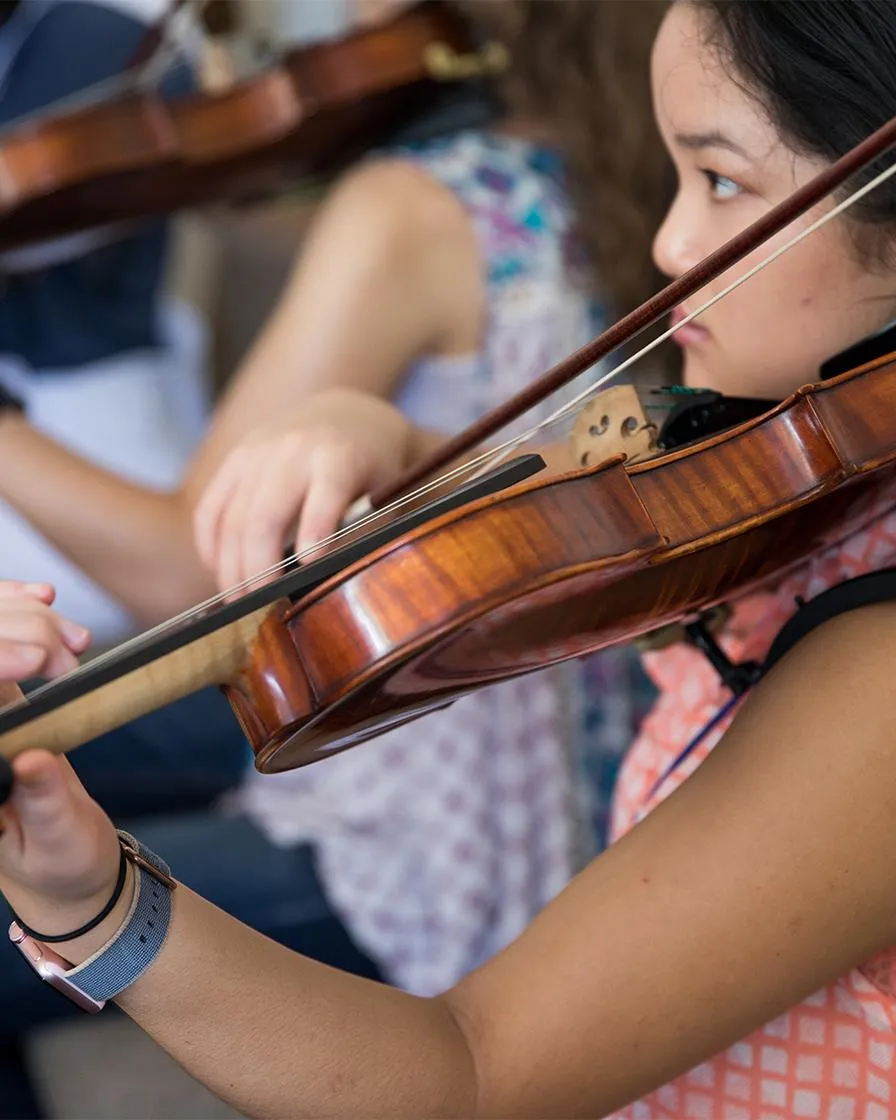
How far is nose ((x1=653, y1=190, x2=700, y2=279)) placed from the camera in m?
0.65

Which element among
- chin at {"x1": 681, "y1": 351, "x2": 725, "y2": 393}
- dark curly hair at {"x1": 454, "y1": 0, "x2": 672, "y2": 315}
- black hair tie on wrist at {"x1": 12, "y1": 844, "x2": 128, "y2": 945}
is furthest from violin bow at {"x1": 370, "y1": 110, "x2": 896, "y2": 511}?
dark curly hair at {"x1": 454, "y1": 0, "x2": 672, "y2": 315}

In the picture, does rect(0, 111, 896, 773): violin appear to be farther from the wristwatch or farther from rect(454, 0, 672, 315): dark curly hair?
rect(454, 0, 672, 315): dark curly hair

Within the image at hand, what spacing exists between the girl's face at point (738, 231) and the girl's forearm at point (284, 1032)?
0.35 metres

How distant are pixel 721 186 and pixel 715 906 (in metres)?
0.34

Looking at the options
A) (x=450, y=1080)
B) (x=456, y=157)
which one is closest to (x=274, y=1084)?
(x=450, y=1080)

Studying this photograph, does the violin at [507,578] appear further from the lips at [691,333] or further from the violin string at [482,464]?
the lips at [691,333]

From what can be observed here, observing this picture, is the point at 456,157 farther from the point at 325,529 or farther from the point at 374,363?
the point at 325,529

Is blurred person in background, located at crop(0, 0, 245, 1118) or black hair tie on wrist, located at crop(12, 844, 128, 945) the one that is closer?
A: black hair tie on wrist, located at crop(12, 844, 128, 945)

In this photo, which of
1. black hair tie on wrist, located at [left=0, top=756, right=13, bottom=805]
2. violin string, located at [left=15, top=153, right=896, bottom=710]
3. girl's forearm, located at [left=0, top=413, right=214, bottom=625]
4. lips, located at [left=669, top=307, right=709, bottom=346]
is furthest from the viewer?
girl's forearm, located at [left=0, top=413, right=214, bottom=625]

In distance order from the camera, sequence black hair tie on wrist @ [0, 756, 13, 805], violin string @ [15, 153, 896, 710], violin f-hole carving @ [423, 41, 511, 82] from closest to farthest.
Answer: black hair tie on wrist @ [0, 756, 13, 805] < violin string @ [15, 153, 896, 710] < violin f-hole carving @ [423, 41, 511, 82]

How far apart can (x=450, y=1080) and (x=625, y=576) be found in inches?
9.0

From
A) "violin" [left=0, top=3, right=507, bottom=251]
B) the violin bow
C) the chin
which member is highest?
"violin" [left=0, top=3, right=507, bottom=251]

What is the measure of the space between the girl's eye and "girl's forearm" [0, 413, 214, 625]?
0.56 m

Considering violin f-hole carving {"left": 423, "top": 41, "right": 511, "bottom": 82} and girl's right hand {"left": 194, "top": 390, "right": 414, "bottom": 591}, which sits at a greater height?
violin f-hole carving {"left": 423, "top": 41, "right": 511, "bottom": 82}
